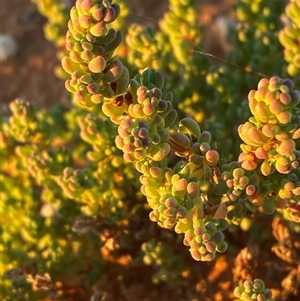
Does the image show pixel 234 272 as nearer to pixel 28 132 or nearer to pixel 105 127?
pixel 105 127

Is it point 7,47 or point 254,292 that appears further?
point 7,47

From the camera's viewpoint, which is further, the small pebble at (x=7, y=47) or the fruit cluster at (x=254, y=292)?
the small pebble at (x=7, y=47)

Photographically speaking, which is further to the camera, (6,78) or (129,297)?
(6,78)

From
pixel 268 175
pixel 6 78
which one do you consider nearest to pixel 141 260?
pixel 268 175

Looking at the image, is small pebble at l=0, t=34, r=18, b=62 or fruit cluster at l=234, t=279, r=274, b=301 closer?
fruit cluster at l=234, t=279, r=274, b=301

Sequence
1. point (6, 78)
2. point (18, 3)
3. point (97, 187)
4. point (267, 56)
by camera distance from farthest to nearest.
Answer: point (18, 3), point (6, 78), point (267, 56), point (97, 187)

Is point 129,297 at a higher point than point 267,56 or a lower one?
lower

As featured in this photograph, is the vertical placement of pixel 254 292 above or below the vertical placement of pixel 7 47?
above

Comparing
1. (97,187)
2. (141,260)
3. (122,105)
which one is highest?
(122,105)

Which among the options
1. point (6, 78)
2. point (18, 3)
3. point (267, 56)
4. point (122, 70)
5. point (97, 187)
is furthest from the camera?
point (18, 3)

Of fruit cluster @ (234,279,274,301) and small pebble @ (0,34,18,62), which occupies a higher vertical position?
fruit cluster @ (234,279,274,301)

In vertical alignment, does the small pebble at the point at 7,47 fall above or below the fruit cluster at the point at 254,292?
below
